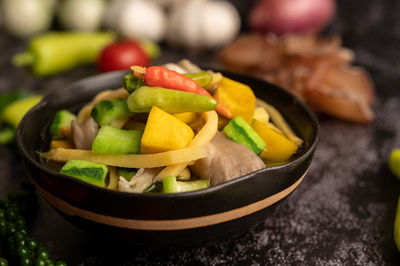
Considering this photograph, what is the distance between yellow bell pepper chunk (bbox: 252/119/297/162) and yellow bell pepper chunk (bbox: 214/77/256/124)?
0.17 feet

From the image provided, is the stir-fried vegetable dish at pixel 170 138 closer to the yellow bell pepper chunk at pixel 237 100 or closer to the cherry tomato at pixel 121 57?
the yellow bell pepper chunk at pixel 237 100

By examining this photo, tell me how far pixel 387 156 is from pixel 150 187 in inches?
43.4

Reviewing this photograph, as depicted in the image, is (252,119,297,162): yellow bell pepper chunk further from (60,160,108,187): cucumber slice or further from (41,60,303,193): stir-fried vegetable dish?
(60,160,108,187): cucumber slice

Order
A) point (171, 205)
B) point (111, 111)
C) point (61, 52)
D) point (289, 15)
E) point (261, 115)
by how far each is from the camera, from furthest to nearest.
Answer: point (289, 15), point (61, 52), point (261, 115), point (111, 111), point (171, 205)

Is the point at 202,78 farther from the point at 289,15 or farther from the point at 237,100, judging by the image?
the point at 289,15

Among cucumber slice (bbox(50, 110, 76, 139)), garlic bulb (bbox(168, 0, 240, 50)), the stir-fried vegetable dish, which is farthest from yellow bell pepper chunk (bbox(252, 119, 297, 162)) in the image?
garlic bulb (bbox(168, 0, 240, 50))

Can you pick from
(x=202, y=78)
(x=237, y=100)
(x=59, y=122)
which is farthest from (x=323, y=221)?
(x=59, y=122)

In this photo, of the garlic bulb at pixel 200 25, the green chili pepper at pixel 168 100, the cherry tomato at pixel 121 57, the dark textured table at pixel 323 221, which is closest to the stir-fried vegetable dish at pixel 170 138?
the green chili pepper at pixel 168 100

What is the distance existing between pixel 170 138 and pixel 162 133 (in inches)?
0.9

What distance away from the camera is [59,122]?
4.37 feet

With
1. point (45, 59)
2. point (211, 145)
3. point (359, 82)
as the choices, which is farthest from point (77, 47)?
point (211, 145)

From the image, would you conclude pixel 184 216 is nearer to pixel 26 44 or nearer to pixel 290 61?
pixel 290 61

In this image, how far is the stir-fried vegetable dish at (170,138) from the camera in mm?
1058

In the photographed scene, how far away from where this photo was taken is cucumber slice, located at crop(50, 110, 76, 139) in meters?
1.33
